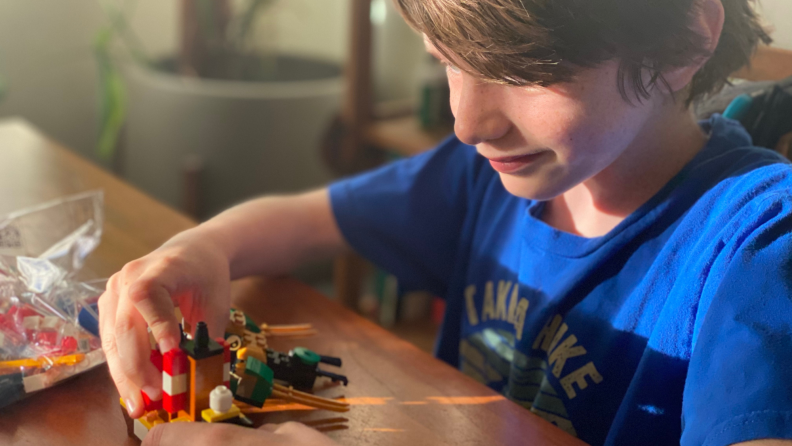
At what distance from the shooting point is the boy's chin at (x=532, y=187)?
0.59 metres

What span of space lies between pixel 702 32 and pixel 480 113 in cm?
18

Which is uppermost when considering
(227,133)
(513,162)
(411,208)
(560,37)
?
(560,37)

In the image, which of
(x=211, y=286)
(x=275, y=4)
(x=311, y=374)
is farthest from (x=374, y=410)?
(x=275, y=4)

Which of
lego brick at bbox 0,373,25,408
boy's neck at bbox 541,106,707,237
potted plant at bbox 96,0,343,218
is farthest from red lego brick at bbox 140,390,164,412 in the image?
potted plant at bbox 96,0,343,218

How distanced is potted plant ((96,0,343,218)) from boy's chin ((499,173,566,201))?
1.09 m

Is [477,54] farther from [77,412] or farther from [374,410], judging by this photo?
[77,412]

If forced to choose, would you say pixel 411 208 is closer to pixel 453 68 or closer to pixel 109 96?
pixel 453 68

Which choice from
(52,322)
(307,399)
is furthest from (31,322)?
(307,399)

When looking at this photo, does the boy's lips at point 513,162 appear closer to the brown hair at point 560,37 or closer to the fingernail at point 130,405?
the brown hair at point 560,37

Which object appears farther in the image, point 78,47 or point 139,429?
point 78,47

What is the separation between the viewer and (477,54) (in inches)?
21.0

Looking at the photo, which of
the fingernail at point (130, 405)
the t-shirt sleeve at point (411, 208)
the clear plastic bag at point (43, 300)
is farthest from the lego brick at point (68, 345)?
the t-shirt sleeve at point (411, 208)

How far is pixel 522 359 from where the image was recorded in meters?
0.69

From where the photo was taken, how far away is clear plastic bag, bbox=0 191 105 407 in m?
0.56
